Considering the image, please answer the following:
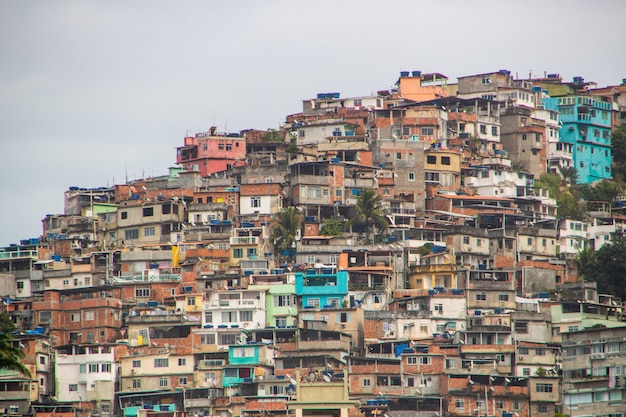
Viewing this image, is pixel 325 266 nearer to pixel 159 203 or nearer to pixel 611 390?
pixel 159 203

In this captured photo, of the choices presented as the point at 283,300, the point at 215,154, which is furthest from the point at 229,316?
the point at 215,154

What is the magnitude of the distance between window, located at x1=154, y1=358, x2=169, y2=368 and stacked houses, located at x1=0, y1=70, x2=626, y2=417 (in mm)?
95

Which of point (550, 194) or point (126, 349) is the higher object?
point (550, 194)

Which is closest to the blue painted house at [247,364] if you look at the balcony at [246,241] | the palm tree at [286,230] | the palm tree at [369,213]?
the balcony at [246,241]

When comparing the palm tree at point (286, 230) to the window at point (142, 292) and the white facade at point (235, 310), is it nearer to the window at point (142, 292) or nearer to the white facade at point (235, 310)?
the white facade at point (235, 310)

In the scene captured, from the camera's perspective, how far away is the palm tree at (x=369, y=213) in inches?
3396

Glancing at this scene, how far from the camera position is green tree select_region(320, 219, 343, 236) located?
281 feet

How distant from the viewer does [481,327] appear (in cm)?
7362

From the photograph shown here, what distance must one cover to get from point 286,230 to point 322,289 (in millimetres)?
8043

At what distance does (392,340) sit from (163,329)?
12.1 metres

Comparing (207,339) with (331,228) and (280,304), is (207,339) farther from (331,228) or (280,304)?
(331,228)

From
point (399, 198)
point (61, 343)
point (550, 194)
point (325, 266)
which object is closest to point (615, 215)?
point (550, 194)

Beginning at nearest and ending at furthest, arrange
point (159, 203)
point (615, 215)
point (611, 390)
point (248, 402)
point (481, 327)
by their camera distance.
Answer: point (611, 390)
point (248, 402)
point (481, 327)
point (159, 203)
point (615, 215)

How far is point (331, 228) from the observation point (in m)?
85.9
